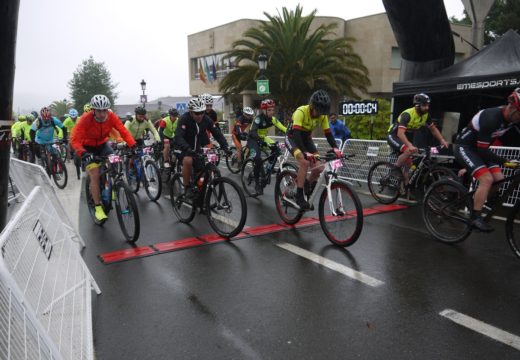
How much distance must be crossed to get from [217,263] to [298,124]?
2.50 metres

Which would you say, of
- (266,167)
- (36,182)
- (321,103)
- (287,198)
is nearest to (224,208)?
(287,198)

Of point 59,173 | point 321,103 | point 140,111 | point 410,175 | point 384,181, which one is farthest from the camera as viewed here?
point 59,173

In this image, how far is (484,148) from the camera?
5.14 m

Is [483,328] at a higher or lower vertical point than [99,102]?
lower

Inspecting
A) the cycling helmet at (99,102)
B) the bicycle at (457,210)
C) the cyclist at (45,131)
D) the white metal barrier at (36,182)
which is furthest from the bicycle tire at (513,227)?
A: the cyclist at (45,131)

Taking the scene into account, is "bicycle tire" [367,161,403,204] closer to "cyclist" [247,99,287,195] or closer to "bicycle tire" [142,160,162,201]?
"cyclist" [247,99,287,195]

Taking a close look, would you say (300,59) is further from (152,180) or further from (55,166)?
(152,180)

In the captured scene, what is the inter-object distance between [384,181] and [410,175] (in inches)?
20.1

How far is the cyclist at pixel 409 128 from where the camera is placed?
7.61 metres

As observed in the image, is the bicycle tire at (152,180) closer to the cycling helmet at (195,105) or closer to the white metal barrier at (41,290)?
the cycling helmet at (195,105)

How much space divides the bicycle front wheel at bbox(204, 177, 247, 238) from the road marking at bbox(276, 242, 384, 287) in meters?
0.77

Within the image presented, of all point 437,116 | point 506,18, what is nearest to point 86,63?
point 506,18

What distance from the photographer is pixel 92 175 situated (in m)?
6.41

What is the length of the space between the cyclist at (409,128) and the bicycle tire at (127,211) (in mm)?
4970
